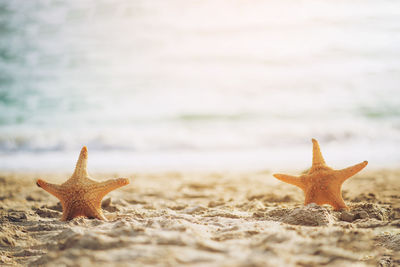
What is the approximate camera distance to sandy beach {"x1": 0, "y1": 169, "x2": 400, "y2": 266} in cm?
211

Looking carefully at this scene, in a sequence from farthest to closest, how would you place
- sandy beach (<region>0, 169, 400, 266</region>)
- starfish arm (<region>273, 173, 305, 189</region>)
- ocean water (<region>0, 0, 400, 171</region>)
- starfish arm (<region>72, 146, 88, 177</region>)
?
1. ocean water (<region>0, 0, 400, 171</region>)
2. starfish arm (<region>273, 173, 305, 189</region>)
3. starfish arm (<region>72, 146, 88, 177</region>)
4. sandy beach (<region>0, 169, 400, 266</region>)

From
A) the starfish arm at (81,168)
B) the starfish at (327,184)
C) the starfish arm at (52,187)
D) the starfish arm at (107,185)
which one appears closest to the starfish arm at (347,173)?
the starfish at (327,184)

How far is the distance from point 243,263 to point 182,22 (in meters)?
19.0

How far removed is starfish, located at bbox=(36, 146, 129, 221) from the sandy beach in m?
0.16

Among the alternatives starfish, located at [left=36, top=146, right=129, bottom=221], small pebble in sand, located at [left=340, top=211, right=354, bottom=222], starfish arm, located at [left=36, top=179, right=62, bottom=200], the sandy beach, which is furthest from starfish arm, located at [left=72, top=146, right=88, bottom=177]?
small pebble in sand, located at [left=340, top=211, right=354, bottom=222]

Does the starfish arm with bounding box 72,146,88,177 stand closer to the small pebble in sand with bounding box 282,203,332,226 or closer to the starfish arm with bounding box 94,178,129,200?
the starfish arm with bounding box 94,178,129,200

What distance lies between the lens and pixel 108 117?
1889 cm

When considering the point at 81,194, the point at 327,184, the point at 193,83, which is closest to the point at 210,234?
the point at 81,194

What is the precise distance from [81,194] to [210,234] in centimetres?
167

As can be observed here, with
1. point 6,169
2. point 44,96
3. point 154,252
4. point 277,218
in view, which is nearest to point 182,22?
point 44,96

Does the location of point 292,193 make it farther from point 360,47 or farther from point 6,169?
point 360,47

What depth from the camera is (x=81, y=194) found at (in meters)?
3.58

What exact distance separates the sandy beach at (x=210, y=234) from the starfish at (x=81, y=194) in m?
0.16

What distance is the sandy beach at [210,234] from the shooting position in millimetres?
2109
